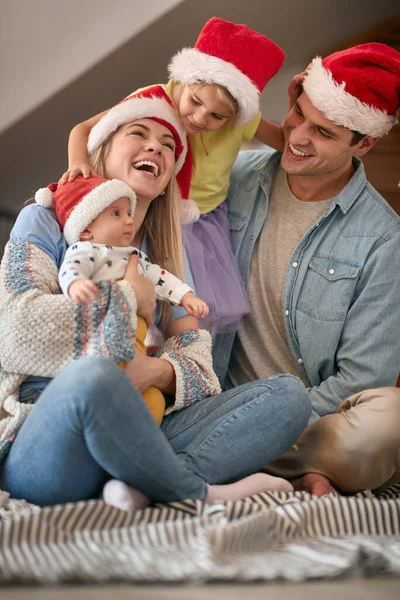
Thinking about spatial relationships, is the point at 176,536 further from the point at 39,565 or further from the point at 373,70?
the point at 373,70

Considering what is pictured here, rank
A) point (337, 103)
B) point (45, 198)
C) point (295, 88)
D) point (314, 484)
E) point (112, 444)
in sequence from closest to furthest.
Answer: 1. point (112, 444)
2. point (45, 198)
3. point (314, 484)
4. point (337, 103)
5. point (295, 88)

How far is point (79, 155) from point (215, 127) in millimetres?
403

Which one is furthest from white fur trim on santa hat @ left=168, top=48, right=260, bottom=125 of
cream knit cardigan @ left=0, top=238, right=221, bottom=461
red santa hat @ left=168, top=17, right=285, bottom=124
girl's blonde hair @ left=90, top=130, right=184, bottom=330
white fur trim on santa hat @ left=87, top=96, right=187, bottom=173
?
cream knit cardigan @ left=0, top=238, right=221, bottom=461

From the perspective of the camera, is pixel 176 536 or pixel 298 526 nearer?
pixel 176 536

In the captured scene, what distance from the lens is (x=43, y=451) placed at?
4.59 feet

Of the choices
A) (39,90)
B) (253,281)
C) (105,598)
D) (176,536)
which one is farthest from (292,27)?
(105,598)

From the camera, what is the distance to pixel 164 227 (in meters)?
1.91

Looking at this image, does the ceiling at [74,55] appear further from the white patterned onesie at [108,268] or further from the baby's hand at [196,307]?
the baby's hand at [196,307]

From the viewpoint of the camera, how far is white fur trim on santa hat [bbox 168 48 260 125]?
6.66 feet

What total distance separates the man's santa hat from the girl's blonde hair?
25 millimetres

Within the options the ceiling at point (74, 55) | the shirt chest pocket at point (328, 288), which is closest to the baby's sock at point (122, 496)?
the shirt chest pocket at point (328, 288)

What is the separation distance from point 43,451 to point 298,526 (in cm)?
47

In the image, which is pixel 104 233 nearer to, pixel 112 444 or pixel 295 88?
pixel 112 444

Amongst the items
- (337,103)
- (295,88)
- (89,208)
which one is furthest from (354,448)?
(295,88)
